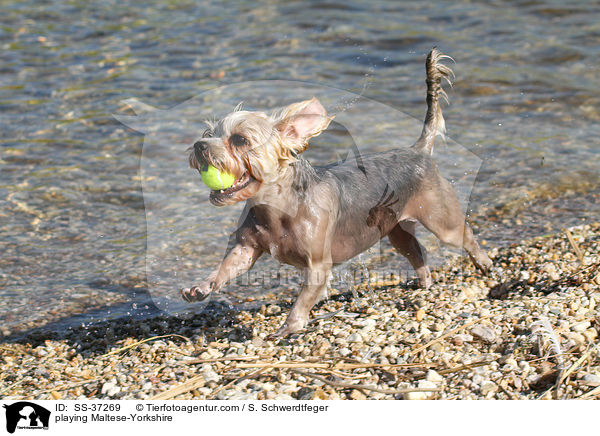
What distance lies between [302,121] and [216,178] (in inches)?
28.9

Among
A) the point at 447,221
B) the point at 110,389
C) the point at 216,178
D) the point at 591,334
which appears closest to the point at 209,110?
the point at 447,221

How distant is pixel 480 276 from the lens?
21.2ft

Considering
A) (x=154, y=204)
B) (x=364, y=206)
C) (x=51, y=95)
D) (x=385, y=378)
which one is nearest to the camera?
(x=385, y=378)

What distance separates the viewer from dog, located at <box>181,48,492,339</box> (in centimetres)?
477

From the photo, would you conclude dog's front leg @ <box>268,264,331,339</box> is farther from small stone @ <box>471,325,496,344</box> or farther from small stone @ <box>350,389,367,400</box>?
small stone @ <box>471,325,496,344</box>

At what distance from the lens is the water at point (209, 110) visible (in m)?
7.29

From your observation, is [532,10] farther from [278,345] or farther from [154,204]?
[278,345]

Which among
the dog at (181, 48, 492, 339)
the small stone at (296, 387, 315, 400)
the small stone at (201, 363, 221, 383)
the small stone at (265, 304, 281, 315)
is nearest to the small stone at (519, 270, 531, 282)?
the dog at (181, 48, 492, 339)

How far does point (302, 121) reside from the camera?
16.3ft

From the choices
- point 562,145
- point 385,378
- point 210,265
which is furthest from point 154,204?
point 562,145

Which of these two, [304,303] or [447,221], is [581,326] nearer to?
[447,221]

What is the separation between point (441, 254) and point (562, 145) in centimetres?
345
